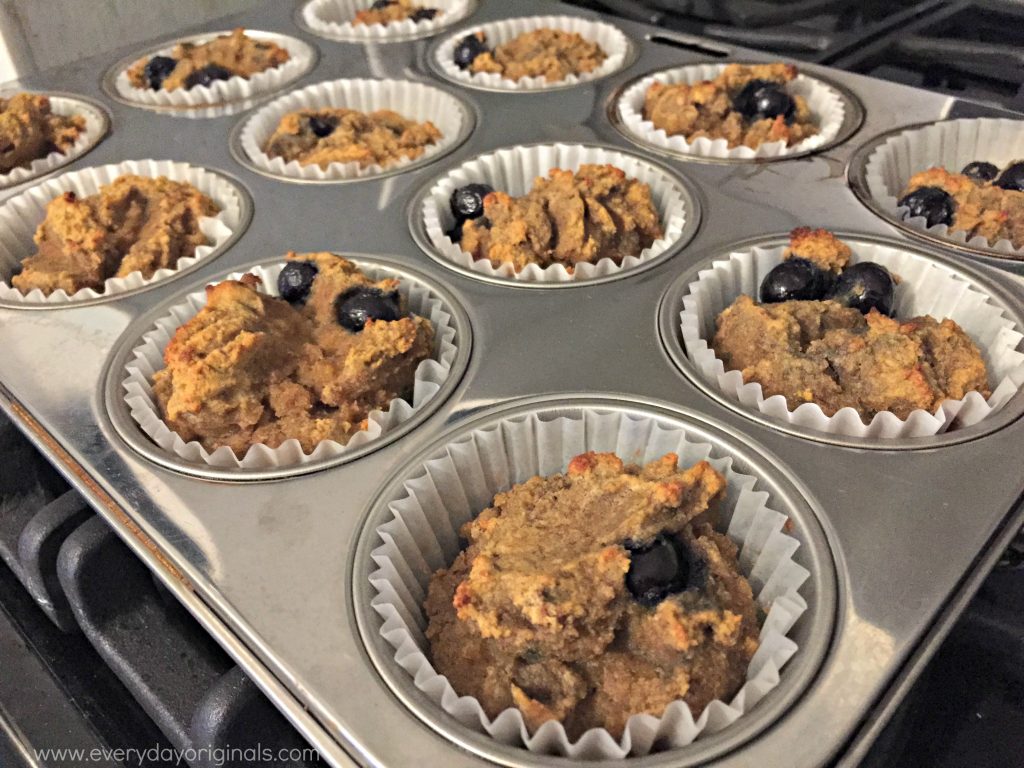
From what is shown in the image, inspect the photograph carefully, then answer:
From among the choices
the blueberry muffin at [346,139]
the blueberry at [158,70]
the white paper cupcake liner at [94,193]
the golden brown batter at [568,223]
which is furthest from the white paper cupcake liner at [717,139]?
the blueberry at [158,70]

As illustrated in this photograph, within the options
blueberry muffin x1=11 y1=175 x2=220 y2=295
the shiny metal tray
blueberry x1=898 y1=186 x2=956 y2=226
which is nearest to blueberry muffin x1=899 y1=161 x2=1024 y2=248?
blueberry x1=898 y1=186 x2=956 y2=226

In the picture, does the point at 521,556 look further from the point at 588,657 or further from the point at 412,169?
the point at 412,169

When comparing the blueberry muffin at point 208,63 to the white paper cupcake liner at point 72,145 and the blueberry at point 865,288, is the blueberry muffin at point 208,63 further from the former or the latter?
the blueberry at point 865,288

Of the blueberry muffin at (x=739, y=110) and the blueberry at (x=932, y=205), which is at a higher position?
the blueberry muffin at (x=739, y=110)

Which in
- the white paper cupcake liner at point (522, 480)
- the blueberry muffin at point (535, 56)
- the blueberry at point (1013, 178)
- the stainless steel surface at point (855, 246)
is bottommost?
the white paper cupcake liner at point (522, 480)

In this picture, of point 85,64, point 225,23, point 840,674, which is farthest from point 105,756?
point 225,23

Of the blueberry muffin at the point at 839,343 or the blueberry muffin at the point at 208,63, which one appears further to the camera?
the blueberry muffin at the point at 208,63

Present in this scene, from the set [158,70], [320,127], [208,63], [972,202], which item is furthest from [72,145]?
[972,202]
